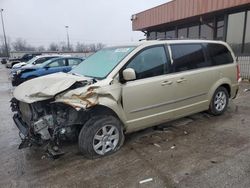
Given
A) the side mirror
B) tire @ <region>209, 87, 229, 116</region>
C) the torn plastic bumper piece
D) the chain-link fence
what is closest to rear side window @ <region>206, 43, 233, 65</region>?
tire @ <region>209, 87, 229, 116</region>

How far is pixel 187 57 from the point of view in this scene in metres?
4.50

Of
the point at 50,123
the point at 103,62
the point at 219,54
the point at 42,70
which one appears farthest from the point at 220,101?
the point at 42,70

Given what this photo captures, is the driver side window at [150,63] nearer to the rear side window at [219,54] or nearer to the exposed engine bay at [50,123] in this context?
the exposed engine bay at [50,123]

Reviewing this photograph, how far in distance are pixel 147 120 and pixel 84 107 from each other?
1.29m

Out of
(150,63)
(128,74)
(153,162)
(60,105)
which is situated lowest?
(153,162)

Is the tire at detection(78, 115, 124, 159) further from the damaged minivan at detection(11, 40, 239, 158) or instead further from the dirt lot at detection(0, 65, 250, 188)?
the dirt lot at detection(0, 65, 250, 188)

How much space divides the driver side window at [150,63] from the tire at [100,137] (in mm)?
902

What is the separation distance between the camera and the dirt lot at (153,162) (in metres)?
2.89

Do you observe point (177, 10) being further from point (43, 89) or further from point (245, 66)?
point (43, 89)

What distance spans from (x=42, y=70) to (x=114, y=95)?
28.5 ft

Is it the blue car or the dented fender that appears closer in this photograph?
the dented fender

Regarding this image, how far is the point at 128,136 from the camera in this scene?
4371mm

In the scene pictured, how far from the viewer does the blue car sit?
10992 millimetres

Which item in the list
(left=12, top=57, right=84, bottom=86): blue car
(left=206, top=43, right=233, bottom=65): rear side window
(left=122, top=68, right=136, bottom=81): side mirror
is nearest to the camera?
(left=122, top=68, right=136, bottom=81): side mirror
